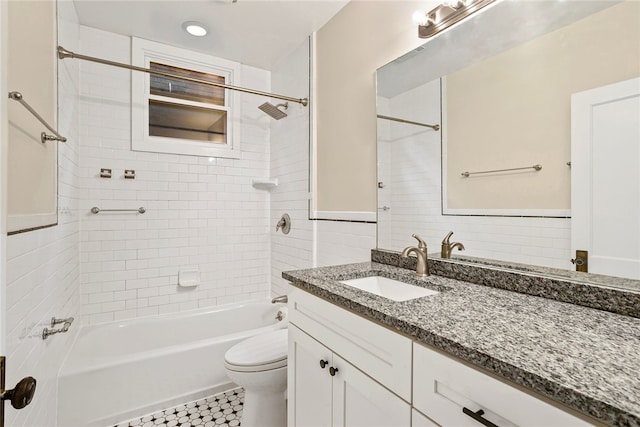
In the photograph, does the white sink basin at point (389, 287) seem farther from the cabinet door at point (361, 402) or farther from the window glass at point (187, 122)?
the window glass at point (187, 122)

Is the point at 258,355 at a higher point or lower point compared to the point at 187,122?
lower

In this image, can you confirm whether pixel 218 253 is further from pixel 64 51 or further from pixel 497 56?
pixel 497 56

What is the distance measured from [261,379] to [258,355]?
12cm

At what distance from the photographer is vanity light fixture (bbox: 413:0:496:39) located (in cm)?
135

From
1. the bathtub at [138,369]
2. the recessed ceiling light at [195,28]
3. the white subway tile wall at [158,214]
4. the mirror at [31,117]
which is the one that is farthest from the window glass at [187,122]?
the bathtub at [138,369]

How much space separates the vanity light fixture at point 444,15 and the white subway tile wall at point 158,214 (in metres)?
1.81

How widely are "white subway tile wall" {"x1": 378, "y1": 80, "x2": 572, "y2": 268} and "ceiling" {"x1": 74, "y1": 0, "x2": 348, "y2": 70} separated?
0.96m

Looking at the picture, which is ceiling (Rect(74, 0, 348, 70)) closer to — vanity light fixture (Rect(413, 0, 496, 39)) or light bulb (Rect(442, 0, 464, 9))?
vanity light fixture (Rect(413, 0, 496, 39))

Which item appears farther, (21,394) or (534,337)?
(534,337)

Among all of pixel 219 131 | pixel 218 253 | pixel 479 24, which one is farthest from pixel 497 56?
pixel 218 253

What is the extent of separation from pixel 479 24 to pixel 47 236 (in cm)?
211

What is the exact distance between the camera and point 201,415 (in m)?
1.97

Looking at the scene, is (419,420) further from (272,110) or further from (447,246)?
(272,110)

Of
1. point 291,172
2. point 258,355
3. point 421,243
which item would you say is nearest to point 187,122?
point 291,172
